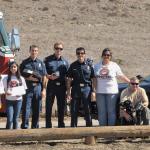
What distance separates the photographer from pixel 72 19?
3741 centimetres

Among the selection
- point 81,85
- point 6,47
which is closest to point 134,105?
point 81,85

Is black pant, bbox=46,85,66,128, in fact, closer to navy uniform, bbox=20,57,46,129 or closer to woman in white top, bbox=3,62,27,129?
navy uniform, bbox=20,57,46,129

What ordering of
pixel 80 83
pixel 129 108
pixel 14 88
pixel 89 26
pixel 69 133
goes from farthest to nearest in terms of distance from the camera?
pixel 89 26, pixel 80 83, pixel 14 88, pixel 129 108, pixel 69 133

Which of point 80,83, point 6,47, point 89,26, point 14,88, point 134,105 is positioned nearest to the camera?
point 134,105

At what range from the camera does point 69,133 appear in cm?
989

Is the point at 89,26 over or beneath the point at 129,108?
beneath

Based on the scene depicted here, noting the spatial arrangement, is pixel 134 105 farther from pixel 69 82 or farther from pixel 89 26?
pixel 89 26

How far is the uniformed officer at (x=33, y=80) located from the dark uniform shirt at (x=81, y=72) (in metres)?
0.53

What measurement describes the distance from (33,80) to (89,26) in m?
25.1

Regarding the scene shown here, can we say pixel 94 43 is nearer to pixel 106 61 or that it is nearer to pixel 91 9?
pixel 91 9

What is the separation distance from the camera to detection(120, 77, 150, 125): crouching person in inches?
416

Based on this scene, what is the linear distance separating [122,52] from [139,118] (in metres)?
20.5

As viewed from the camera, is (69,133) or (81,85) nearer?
(69,133)

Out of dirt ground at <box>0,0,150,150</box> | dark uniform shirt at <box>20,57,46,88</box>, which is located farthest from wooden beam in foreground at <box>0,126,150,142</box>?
dirt ground at <box>0,0,150,150</box>
